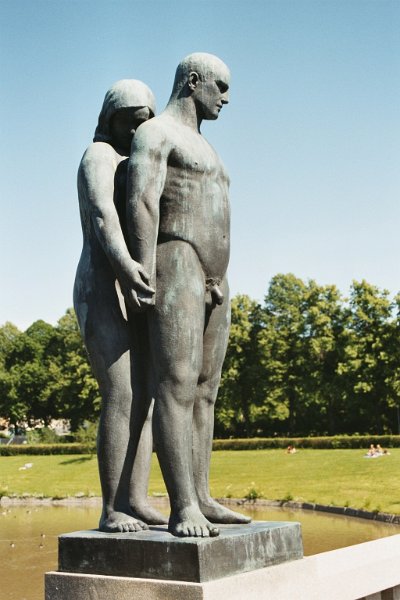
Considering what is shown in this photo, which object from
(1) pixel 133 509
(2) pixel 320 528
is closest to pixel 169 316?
(1) pixel 133 509

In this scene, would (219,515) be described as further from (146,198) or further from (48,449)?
(48,449)

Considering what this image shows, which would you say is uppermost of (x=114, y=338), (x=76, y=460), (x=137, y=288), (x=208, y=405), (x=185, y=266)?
(x=185, y=266)

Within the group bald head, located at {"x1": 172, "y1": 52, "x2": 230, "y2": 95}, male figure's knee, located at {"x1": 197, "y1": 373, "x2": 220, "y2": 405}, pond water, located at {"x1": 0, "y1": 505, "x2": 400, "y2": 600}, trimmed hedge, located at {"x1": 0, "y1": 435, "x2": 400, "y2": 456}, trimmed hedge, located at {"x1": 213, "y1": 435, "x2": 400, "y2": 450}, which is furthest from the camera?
trimmed hedge, located at {"x1": 0, "y1": 435, "x2": 400, "y2": 456}

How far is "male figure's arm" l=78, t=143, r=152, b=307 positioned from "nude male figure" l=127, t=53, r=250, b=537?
90 millimetres

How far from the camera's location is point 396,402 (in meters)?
46.5

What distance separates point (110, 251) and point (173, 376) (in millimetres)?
882

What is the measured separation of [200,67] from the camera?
5.13 metres

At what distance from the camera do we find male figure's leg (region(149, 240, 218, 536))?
4.52 meters

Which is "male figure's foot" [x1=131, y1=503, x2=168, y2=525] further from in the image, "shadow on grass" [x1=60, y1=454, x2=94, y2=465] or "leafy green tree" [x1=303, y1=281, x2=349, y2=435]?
"leafy green tree" [x1=303, y1=281, x2=349, y2=435]

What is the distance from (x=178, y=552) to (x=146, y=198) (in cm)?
215

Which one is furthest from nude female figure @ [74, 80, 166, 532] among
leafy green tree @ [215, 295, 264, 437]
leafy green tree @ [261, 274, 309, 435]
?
leafy green tree @ [215, 295, 264, 437]

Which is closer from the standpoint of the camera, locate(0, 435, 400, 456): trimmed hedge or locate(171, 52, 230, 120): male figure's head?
locate(171, 52, 230, 120): male figure's head

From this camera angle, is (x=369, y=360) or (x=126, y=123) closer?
(x=126, y=123)

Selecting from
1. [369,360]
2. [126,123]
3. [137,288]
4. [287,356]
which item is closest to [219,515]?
[137,288]
